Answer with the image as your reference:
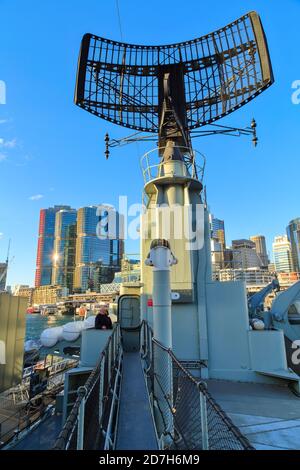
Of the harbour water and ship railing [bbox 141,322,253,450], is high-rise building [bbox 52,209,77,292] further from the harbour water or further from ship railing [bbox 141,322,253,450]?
ship railing [bbox 141,322,253,450]

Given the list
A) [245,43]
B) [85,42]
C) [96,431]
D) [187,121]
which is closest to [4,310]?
[96,431]

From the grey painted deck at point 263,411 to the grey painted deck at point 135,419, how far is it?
1.92m

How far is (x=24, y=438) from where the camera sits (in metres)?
9.14

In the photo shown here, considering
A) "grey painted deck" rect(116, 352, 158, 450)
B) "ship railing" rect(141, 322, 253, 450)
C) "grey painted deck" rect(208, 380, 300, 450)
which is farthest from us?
"grey painted deck" rect(208, 380, 300, 450)

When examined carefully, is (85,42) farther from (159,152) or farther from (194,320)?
(194,320)

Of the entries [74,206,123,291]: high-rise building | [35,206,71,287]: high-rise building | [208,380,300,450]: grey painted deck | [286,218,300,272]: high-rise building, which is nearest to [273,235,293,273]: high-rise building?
[286,218,300,272]: high-rise building

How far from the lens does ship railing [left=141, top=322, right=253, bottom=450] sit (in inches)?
94.9

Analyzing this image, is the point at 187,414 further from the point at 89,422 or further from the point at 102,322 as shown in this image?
the point at 102,322

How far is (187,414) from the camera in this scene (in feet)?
13.1

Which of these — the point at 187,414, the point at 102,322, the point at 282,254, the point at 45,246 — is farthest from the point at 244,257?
the point at 45,246

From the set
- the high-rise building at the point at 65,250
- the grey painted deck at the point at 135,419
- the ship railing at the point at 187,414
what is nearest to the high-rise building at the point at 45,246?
the high-rise building at the point at 65,250

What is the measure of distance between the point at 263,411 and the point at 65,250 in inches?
4682

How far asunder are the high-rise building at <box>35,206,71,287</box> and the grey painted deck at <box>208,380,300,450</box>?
129735 mm

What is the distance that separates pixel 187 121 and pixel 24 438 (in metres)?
16.2
